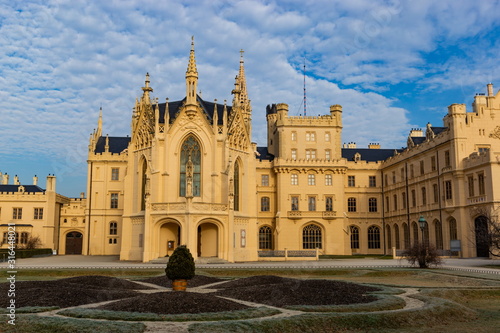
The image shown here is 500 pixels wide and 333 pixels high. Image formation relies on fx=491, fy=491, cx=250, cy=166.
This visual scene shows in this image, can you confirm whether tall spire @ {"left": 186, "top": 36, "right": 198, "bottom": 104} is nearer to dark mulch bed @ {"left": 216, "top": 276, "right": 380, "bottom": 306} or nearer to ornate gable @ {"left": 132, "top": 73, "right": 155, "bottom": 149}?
ornate gable @ {"left": 132, "top": 73, "right": 155, "bottom": 149}

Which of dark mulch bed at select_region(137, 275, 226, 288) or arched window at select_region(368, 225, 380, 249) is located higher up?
arched window at select_region(368, 225, 380, 249)

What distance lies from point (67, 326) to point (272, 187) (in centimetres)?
5608

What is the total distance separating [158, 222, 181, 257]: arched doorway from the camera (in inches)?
1922

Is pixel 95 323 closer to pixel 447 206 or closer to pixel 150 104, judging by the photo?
pixel 150 104

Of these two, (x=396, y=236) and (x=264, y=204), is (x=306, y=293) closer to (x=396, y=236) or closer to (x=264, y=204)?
(x=264, y=204)

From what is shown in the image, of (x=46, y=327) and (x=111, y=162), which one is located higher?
(x=111, y=162)

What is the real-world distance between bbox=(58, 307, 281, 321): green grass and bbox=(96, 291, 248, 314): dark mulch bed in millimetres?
610

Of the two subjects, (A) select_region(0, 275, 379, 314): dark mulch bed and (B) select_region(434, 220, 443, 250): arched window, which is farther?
(B) select_region(434, 220, 443, 250): arched window

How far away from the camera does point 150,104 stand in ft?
175

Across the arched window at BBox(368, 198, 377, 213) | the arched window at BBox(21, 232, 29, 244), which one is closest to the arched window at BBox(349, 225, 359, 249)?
the arched window at BBox(368, 198, 377, 213)

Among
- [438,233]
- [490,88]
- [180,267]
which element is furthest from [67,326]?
[490,88]

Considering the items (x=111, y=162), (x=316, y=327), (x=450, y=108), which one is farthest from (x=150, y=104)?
(x=316, y=327)

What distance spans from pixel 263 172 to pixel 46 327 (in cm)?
5629

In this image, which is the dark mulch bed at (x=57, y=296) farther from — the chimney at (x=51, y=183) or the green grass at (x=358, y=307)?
the chimney at (x=51, y=183)
